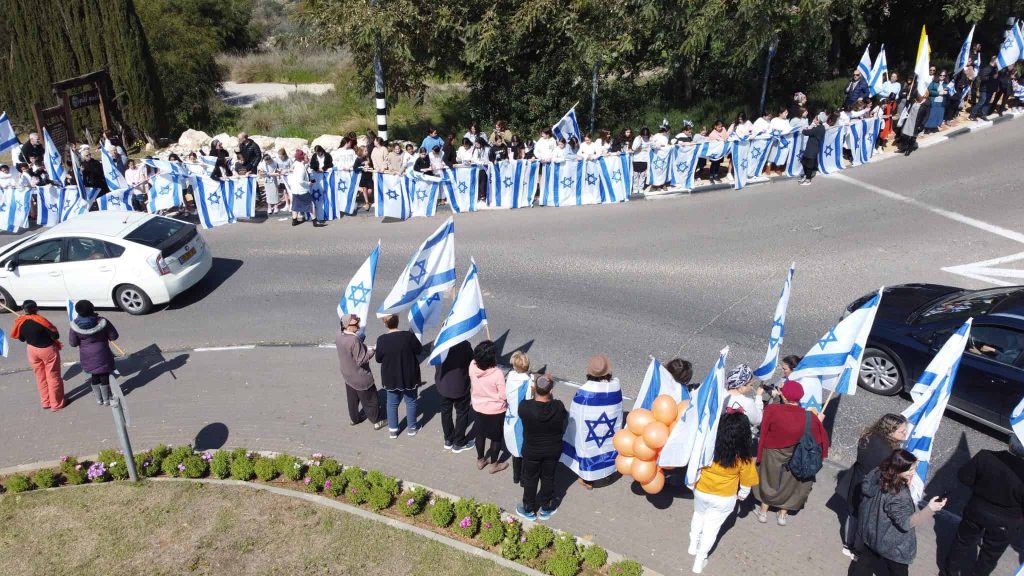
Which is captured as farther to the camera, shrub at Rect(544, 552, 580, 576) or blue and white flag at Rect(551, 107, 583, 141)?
blue and white flag at Rect(551, 107, 583, 141)

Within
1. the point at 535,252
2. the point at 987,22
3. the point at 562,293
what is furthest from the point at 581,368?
the point at 987,22

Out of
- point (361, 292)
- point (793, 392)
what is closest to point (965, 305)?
point (793, 392)

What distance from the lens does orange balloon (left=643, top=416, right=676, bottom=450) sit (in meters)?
6.99

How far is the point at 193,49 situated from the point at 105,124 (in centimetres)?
910

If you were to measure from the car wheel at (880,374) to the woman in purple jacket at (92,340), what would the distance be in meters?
9.13

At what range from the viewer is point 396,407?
28.2ft

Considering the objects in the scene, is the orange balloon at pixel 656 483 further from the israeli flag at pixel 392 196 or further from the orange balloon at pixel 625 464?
the israeli flag at pixel 392 196

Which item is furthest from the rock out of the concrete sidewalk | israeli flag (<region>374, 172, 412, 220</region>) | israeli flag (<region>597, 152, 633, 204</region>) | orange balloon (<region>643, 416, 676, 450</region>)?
orange balloon (<region>643, 416, 676, 450</region>)

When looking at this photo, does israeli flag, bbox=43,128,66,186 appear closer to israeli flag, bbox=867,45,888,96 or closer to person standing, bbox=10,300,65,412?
person standing, bbox=10,300,65,412

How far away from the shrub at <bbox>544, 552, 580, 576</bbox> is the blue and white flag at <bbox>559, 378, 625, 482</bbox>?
3.32 feet

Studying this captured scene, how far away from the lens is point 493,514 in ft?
24.0

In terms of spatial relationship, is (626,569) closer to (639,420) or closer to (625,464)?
(625,464)

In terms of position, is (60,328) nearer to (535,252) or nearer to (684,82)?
(535,252)

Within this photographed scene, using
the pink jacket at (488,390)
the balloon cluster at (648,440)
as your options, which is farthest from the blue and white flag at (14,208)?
the balloon cluster at (648,440)
